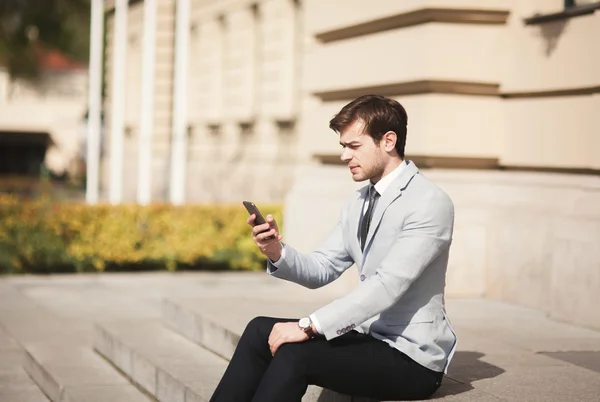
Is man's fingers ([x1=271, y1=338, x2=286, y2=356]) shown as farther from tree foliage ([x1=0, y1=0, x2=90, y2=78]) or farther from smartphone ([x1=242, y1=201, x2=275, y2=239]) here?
tree foliage ([x1=0, y1=0, x2=90, y2=78])

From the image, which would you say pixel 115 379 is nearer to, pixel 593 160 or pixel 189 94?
pixel 593 160

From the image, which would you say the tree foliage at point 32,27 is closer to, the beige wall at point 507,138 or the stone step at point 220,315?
the beige wall at point 507,138

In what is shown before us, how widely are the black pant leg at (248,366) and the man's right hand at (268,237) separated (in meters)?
0.29

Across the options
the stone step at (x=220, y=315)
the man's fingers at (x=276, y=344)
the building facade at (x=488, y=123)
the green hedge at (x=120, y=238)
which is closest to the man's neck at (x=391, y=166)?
the man's fingers at (x=276, y=344)

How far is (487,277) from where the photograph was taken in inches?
354

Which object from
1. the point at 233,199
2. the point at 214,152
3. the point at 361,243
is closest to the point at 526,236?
the point at 361,243

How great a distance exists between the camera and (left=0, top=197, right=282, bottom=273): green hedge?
12.8m

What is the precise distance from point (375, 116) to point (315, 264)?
30.1 inches

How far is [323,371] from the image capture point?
14.9 feet

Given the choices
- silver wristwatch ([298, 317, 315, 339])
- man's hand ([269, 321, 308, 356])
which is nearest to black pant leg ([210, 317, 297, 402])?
man's hand ([269, 321, 308, 356])

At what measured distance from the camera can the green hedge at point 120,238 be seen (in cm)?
1276

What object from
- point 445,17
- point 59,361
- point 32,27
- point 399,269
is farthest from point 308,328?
point 32,27

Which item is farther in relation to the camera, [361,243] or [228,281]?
[228,281]

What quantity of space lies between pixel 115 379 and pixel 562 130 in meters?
3.72
